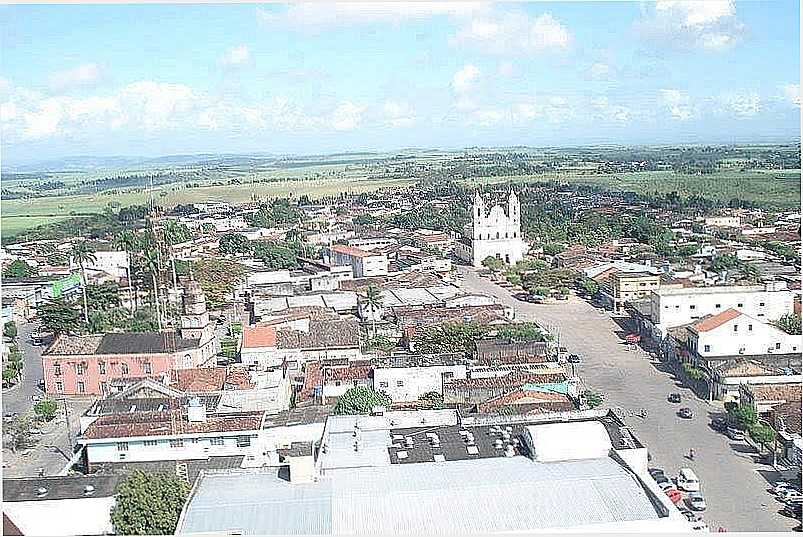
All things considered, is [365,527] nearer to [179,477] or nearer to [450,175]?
[179,477]

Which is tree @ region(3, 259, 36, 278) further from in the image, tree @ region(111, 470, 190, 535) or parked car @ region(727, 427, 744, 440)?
parked car @ region(727, 427, 744, 440)

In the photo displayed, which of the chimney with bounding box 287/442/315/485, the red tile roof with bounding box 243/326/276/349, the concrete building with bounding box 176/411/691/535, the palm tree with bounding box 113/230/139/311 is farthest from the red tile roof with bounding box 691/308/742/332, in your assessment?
the palm tree with bounding box 113/230/139/311

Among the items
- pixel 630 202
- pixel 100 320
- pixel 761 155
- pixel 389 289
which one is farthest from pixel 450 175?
pixel 100 320

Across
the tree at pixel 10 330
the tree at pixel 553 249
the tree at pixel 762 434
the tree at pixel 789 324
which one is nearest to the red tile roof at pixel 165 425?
the tree at pixel 762 434

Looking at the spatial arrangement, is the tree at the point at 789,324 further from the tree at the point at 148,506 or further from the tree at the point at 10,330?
the tree at the point at 10,330

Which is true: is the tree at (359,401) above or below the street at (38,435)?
above

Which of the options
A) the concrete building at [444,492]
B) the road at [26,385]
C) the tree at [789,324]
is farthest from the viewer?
the tree at [789,324]
